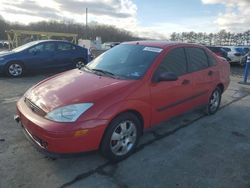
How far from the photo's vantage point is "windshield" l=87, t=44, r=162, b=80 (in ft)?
12.4

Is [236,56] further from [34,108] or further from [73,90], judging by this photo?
[34,108]

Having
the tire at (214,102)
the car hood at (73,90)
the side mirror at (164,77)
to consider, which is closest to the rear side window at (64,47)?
the car hood at (73,90)

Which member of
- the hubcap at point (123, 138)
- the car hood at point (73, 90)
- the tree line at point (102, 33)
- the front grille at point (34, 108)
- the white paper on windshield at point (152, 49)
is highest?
the tree line at point (102, 33)

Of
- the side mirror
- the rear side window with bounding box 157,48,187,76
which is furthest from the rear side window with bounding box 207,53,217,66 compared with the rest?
the side mirror

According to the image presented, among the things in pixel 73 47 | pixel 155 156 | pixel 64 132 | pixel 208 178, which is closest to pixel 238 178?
pixel 208 178

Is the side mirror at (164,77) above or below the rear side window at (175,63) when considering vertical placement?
below

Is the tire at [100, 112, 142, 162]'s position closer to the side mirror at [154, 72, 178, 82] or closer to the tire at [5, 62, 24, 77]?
the side mirror at [154, 72, 178, 82]

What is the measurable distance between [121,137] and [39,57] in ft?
24.2

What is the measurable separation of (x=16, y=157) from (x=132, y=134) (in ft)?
5.34

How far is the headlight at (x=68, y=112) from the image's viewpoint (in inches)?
115

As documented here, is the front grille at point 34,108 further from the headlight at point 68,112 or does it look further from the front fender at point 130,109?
the front fender at point 130,109

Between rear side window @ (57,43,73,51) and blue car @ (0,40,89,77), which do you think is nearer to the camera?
blue car @ (0,40,89,77)

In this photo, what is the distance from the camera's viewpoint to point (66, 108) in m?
3.01

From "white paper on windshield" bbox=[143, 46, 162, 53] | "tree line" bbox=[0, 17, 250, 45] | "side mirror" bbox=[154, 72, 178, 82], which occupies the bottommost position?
"side mirror" bbox=[154, 72, 178, 82]
